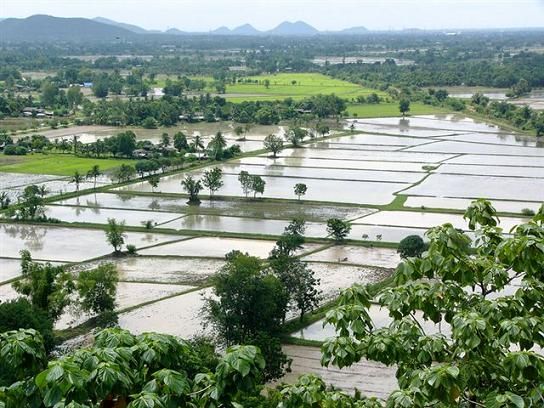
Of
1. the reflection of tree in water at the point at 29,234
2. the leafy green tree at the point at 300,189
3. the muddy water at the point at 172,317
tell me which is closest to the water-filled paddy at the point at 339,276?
the muddy water at the point at 172,317

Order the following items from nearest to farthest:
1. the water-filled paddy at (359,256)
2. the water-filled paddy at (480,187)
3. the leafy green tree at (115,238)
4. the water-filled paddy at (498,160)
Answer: the water-filled paddy at (359,256)
the leafy green tree at (115,238)
the water-filled paddy at (480,187)
the water-filled paddy at (498,160)

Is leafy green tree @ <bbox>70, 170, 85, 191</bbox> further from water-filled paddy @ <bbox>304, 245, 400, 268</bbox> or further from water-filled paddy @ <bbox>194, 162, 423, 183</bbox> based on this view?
water-filled paddy @ <bbox>304, 245, 400, 268</bbox>

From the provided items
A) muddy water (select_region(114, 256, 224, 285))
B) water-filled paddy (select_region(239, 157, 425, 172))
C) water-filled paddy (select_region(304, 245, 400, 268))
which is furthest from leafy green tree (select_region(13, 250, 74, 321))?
water-filled paddy (select_region(239, 157, 425, 172))

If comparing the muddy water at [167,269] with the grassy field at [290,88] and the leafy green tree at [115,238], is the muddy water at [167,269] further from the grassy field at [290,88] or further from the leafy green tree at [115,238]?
the grassy field at [290,88]

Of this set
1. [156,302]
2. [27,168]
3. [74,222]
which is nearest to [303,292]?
[156,302]

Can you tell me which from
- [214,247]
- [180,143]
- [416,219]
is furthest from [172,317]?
[180,143]

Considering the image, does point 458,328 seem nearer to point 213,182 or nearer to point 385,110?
point 213,182
